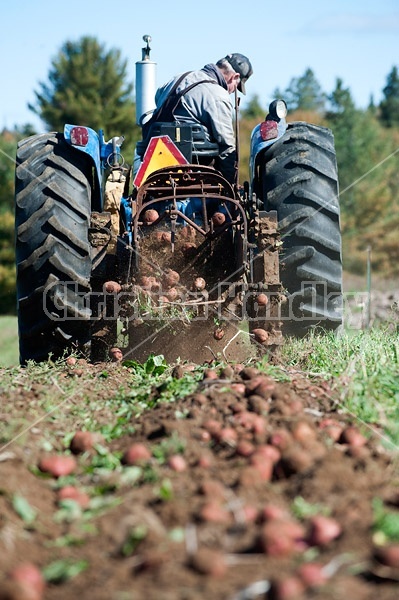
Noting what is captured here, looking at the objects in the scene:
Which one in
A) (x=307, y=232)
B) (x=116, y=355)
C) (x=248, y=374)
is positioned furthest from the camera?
(x=307, y=232)

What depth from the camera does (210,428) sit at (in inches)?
142

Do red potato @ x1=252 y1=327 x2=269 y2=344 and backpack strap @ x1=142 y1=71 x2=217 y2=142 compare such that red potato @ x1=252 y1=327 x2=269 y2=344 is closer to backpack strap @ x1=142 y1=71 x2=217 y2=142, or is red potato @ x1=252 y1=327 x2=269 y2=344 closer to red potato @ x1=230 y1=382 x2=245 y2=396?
red potato @ x1=230 y1=382 x2=245 y2=396

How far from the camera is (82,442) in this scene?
3.62 metres

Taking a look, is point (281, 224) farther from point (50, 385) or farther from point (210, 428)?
point (210, 428)

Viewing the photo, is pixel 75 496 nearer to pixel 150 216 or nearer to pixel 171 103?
pixel 150 216

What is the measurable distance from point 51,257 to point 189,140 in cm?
131

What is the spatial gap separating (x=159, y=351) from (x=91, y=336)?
48cm

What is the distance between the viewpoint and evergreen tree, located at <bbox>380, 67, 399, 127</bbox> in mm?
77688

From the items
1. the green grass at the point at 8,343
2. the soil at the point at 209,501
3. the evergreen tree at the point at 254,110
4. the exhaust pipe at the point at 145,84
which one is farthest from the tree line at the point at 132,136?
the soil at the point at 209,501

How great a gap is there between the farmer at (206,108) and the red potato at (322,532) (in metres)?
4.29

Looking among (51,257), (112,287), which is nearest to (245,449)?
(112,287)

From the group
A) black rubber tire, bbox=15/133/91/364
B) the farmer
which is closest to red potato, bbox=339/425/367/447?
black rubber tire, bbox=15/133/91/364

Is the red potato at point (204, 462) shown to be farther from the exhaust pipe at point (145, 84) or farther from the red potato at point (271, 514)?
the exhaust pipe at point (145, 84)

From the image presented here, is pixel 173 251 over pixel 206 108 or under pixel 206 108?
under
